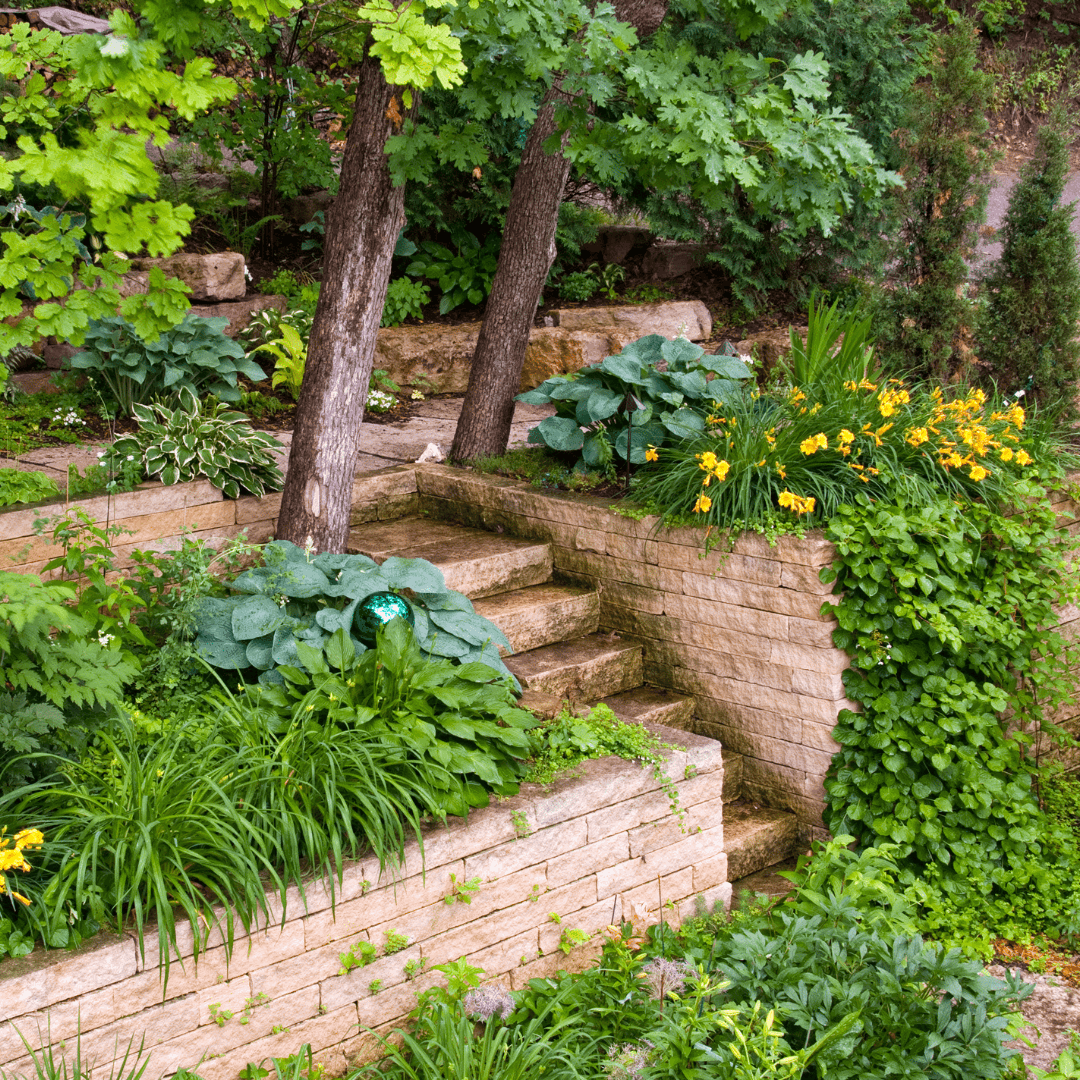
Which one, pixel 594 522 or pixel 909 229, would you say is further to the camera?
pixel 909 229

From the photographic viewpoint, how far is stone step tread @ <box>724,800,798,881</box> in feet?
12.4

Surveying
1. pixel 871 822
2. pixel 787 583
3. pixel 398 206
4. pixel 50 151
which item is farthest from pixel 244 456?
pixel 871 822

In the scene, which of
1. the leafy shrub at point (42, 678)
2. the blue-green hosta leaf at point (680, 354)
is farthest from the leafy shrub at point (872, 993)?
the blue-green hosta leaf at point (680, 354)

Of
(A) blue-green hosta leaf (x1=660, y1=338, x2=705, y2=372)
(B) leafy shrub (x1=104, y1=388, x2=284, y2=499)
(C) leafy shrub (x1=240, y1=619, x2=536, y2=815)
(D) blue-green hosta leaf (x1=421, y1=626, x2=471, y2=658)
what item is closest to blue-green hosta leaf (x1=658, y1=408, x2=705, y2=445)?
(A) blue-green hosta leaf (x1=660, y1=338, x2=705, y2=372)

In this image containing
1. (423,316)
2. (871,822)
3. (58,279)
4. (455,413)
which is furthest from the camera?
(423,316)

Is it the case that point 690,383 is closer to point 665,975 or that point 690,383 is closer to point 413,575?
point 413,575

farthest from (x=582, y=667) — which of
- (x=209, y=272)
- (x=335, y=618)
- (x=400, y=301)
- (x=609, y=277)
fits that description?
(x=609, y=277)

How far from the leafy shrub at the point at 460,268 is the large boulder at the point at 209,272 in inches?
56.3

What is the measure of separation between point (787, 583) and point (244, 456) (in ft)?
7.56

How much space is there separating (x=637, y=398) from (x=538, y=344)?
8.93 feet

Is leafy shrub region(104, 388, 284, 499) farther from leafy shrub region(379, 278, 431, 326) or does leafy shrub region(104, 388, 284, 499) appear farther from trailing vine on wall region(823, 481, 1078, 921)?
leafy shrub region(379, 278, 431, 326)

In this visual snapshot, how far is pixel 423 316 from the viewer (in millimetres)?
7641

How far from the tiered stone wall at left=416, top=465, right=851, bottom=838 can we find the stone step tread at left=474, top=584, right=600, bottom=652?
0.28ft

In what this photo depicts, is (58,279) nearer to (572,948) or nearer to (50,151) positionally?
(50,151)
